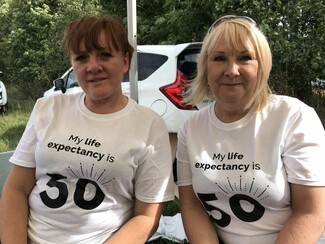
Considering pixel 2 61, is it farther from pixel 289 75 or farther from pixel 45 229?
pixel 45 229

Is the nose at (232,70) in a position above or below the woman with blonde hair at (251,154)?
above

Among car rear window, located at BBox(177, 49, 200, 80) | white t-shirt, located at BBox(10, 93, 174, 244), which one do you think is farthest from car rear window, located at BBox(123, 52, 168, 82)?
white t-shirt, located at BBox(10, 93, 174, 244)

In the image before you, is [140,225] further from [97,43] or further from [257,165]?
[97,43]

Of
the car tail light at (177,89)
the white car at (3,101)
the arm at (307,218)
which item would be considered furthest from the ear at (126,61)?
the white car at (3,101)

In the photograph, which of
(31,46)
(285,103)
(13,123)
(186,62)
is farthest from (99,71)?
(31,46)

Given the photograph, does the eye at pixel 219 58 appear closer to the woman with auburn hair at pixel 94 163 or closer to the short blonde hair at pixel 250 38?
the short blonde hair at pixel 250 38

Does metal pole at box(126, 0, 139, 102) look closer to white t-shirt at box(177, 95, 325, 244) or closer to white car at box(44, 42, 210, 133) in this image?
white t-shirt at box(177, 95, 325, 244)

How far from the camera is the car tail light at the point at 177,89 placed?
13.3ft

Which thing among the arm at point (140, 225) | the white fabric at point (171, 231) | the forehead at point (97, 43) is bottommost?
the white fabric at point (171, 231)

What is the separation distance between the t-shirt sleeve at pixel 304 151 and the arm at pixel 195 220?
0.38m

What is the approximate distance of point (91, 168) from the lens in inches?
64.9

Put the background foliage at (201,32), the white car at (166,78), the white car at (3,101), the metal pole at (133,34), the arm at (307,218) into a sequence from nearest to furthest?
the arm at (307,218) → the metal pole at (133,34) → the white car at (166,78) → the background foliage at (201,32) → the white car at (3,101)

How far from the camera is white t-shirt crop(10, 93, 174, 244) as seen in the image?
166 cm

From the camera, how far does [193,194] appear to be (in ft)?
5.74
